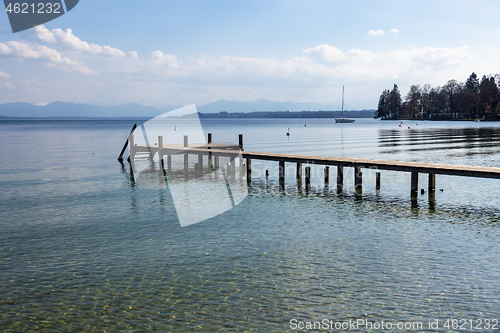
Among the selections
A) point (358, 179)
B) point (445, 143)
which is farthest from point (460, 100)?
point (358, 179)

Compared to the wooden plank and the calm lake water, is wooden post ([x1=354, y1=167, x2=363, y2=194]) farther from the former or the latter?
the calm lake water

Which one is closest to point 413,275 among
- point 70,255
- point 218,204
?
point 70,255

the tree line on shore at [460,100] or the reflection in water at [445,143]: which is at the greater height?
the tree line on shore at [460,100]

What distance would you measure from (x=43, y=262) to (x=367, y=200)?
1394 cm

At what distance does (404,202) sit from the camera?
19594mm

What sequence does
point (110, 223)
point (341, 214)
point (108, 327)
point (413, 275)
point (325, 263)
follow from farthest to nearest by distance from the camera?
point (341, 214)
point (110, 223)
point (325, 263)
point (413, 275)
point (108, 327)

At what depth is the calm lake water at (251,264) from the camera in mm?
8602

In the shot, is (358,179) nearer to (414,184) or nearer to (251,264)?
(414,184)

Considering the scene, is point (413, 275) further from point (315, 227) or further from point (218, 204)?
point (218, 204)

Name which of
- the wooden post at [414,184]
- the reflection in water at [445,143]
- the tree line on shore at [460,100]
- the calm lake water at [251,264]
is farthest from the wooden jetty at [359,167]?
the tree line on shore at [460,100]

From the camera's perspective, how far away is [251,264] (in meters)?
11.5

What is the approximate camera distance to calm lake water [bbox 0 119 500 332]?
8.60 metres

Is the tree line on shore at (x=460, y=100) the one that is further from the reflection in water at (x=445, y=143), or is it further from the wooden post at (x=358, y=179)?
the wooden post at (x=358, y=179)

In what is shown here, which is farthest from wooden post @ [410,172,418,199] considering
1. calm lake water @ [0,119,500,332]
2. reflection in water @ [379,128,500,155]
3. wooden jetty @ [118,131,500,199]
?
reflection in water @ [379,128,500,155]
